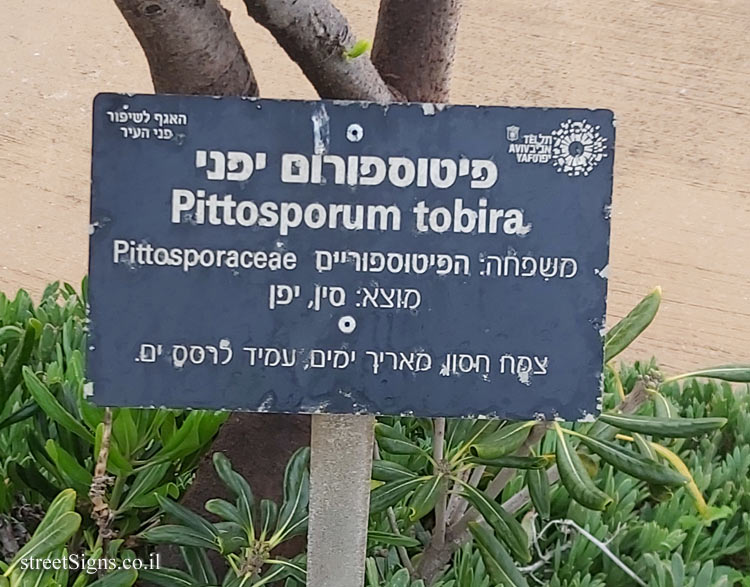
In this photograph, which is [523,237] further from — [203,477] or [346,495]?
[203,477]

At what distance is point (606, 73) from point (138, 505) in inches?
110

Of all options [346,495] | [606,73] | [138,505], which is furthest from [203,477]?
[606,73]

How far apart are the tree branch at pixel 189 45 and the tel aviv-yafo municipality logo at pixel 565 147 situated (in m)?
0.40

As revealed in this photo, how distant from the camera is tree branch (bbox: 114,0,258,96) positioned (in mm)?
1020

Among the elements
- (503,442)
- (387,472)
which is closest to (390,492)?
Result: (387,472)

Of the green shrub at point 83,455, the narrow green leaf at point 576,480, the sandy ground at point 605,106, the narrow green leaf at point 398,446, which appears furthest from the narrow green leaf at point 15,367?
the sandy ground at point 605,106

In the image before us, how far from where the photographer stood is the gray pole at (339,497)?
97 cm

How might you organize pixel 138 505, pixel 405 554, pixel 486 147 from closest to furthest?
pixel 486 147, pixel 138 505, pixel 405 554

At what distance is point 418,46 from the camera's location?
128 cm

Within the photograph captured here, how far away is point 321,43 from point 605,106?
8.09ft

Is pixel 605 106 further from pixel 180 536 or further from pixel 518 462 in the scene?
pixel 180 536

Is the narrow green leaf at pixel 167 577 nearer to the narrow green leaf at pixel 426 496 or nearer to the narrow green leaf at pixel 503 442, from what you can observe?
the narrow green leaf at pixel 426 496

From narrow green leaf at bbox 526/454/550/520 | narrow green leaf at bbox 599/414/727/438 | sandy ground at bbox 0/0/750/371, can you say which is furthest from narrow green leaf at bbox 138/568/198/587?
sandy ground at bbox 0/0/750/371

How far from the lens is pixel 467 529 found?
1319mm
